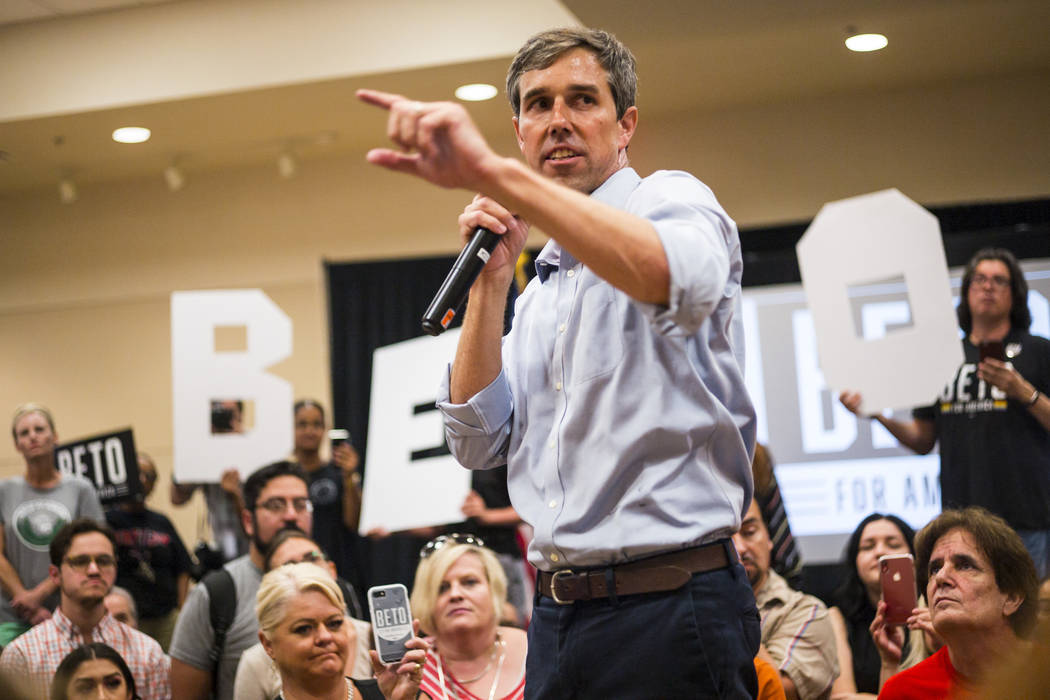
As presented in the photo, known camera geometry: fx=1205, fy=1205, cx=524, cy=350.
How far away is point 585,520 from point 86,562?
3.18m

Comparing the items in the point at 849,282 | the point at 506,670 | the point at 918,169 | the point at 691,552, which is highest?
the point at 918,169

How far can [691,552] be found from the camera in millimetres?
1421

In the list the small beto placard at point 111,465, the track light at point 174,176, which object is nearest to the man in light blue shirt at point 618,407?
the small beto placard at point 111,465

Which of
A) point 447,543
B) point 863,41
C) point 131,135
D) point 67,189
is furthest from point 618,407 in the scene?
point 67,189

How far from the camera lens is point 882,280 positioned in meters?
4.64

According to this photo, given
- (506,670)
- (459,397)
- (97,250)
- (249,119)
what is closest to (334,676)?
(506,670)

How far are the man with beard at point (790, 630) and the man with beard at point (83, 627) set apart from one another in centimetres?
195

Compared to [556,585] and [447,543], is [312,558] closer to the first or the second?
[447,543]

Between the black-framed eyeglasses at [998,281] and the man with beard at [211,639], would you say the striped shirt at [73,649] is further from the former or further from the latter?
the black-framed eyeglasses at [998,281]

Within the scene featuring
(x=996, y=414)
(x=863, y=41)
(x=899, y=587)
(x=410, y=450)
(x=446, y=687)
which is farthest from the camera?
(x=410, y=450)

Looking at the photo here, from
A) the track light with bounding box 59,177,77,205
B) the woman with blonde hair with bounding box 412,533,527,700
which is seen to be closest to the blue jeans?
the woman with blonde hair with bounding box 412,533,527,700

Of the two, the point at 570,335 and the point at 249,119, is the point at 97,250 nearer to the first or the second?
the point at 249,119

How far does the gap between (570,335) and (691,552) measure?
31cm

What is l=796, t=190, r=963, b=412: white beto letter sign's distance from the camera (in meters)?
4.25
